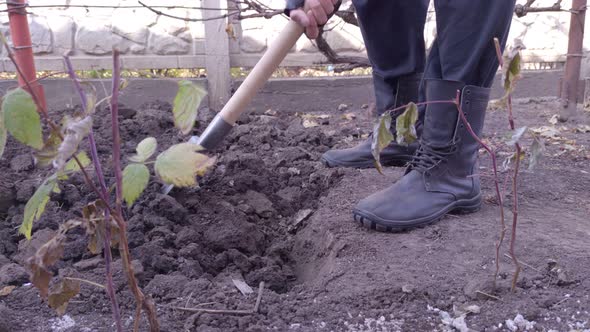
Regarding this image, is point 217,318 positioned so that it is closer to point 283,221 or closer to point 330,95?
point 283,221

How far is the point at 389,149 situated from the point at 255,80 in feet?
2.47

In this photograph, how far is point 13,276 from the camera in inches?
61.1

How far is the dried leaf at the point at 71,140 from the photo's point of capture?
84 cm

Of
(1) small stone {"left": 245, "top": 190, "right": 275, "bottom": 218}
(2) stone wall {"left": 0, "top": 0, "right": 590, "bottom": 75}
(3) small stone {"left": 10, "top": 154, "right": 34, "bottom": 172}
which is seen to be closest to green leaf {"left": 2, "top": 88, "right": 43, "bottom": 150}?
(1) small stone {"left": 245, "top": 190, "right": 275, "bottom": 218}

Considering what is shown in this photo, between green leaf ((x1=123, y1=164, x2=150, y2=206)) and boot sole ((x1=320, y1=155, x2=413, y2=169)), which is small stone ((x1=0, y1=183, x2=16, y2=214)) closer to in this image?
boot sole ((x1=320, y1=155, x2=413, y2=169))

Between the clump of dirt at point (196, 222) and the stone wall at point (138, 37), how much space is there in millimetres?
1387

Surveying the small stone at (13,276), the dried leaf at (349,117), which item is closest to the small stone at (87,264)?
the small stone at (13,276)

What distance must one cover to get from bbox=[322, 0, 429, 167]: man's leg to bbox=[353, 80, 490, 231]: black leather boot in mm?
520

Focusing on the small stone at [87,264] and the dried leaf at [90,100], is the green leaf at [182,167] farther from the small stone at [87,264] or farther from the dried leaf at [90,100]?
the small stone at [87,264]

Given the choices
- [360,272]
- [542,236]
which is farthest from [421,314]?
[542,236]

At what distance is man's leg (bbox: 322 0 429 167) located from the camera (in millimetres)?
2514

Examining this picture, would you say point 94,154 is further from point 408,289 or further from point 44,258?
point 408,289

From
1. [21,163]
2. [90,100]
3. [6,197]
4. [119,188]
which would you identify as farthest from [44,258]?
[21,163]

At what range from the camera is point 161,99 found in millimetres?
4066
